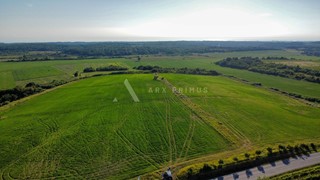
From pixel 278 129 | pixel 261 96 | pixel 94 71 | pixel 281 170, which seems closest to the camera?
pixel 281 170

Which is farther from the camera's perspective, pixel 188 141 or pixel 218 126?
pixel 218 126

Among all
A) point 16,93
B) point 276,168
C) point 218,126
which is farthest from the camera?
point 16,93

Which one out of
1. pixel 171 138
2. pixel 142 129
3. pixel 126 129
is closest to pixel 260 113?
pixel 171 138

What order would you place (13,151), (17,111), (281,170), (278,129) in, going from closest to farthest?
(281,170), (13,151), (278,129), (17,111)

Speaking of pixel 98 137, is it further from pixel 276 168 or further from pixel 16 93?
pixel 16 93

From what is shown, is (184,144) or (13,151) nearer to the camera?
(13,151)

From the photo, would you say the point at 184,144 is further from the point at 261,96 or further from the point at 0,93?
the point at 0,93

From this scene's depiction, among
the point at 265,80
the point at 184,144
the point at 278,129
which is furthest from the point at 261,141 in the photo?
the point at 265,80

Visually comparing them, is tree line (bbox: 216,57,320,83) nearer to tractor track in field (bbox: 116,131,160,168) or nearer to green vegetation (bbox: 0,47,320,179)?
green vegetation (bbox: 0,47,320,179)
